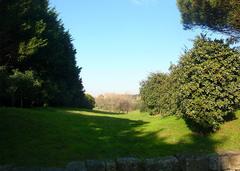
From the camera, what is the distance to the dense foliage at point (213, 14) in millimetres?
19125

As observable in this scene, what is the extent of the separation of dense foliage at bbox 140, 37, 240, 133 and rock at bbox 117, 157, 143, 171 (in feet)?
27.1

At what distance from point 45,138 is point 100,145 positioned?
2364 mm

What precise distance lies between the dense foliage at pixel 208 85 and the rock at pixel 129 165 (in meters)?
8.26

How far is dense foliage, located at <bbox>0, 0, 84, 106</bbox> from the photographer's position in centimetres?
2966

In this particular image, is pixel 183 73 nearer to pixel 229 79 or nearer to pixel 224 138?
pixel 229 79

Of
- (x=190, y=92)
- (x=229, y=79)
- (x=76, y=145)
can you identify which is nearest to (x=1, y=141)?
(x=76, y=145)

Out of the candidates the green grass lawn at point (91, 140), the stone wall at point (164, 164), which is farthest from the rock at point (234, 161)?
the green grass lawn at point (91, 140)

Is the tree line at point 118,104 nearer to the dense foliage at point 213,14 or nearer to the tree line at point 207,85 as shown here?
the dense foliage at point 213,14

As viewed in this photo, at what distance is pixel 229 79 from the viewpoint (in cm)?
1585

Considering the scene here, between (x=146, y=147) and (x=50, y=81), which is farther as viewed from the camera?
(x=50, y=81)

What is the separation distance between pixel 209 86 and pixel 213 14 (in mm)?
7329

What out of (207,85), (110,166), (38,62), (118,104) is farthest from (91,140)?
(118,104)

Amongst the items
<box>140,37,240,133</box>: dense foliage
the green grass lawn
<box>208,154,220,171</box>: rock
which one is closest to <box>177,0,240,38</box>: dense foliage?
<box>140,37,240,133</box>: dense foliage

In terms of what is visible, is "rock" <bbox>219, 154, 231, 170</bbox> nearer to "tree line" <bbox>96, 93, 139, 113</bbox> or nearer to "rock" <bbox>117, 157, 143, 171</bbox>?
"rock" <bbox>117, 157, 143, 171</bbox>
